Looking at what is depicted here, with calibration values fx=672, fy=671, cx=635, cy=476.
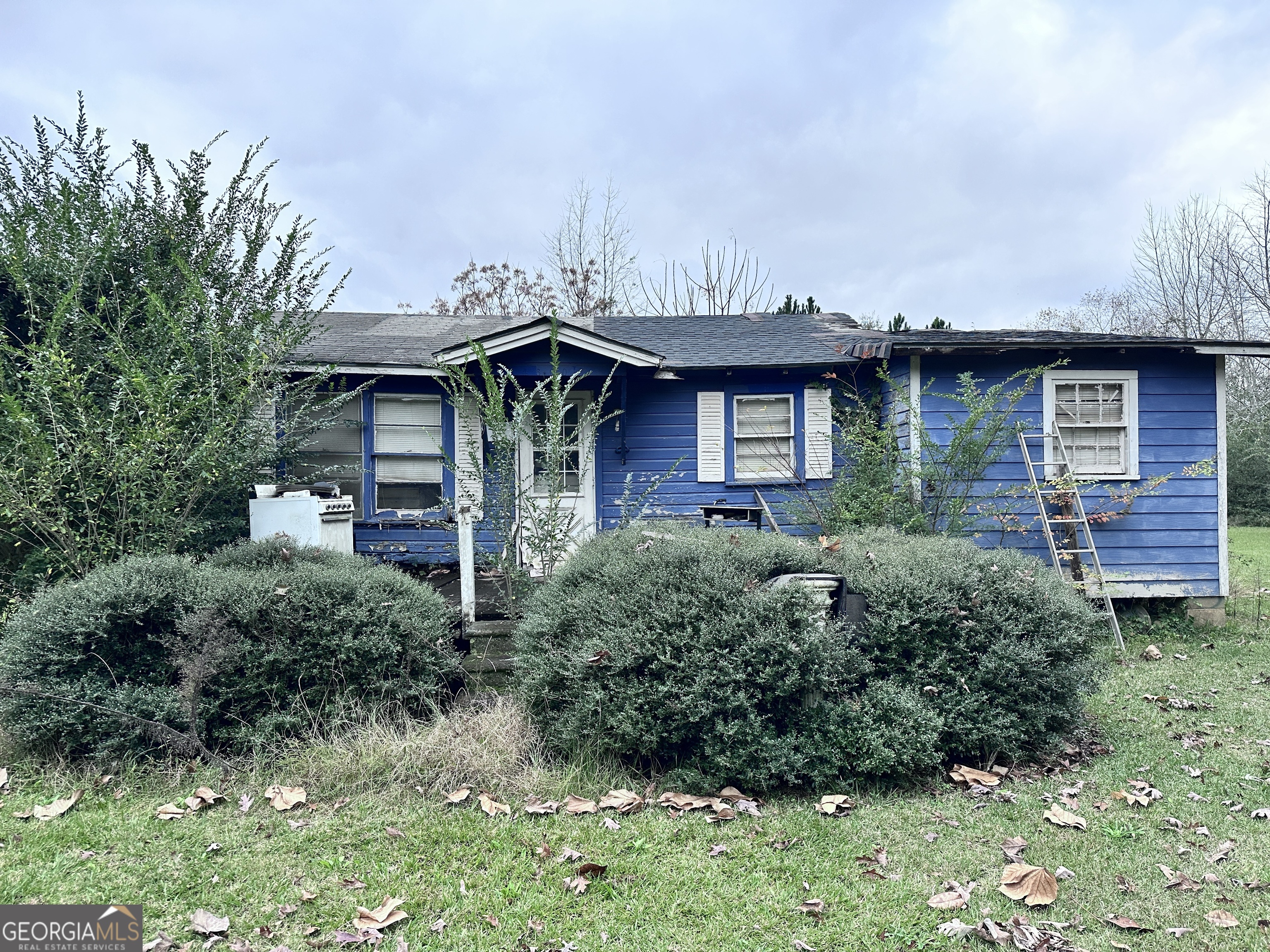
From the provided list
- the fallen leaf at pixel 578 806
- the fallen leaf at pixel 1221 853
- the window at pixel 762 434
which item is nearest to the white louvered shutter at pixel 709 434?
the window at pixel 762 434

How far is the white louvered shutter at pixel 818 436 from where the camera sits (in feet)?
30.1

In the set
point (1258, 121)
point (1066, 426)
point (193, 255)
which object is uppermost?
point (1258, 121)

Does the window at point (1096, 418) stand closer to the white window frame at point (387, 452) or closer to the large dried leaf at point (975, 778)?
the large dried leaf at point (975, 778)

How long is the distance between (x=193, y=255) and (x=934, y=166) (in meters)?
16.5

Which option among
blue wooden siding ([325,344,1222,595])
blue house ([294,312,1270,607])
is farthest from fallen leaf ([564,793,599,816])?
blue wooden siding ([325,344,1222,595])

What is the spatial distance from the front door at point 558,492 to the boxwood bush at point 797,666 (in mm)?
1249

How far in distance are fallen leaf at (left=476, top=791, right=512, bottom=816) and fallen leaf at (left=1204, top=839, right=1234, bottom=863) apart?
3190 millimetres

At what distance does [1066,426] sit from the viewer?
8.43 metres

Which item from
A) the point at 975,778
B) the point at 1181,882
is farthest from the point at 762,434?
the point at 1181,882

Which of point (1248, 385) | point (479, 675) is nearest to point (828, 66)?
point (479, 675)

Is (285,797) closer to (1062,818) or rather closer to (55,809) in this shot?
(55,809)

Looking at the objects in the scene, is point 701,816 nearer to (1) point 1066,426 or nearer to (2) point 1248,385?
(1) point 1066,426

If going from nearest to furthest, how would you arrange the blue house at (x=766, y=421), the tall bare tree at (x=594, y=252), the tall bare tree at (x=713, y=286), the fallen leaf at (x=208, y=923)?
the fallen leaf at (x=208, y=923), the blue house at (x=766, y=421), the tall bare tree at (x=713, y=286), the tall bare tree at (x=594, y=252)

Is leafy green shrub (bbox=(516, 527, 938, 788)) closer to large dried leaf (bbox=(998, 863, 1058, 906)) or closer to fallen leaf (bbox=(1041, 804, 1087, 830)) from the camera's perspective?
fallen leaf (bbox=(1041, 804, 1087, 830))
